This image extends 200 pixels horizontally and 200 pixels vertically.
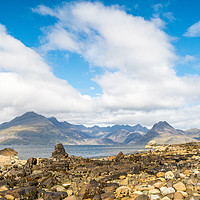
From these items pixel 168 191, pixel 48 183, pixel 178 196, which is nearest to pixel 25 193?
pixel 48 183

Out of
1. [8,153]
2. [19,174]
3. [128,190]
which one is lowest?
[8,153]

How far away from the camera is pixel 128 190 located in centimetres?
1159

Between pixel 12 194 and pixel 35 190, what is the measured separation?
149cm

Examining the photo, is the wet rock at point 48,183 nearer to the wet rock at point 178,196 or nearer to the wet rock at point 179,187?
the wet rock at point 179,187

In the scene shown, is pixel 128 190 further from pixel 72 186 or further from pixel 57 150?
pixel 57 150

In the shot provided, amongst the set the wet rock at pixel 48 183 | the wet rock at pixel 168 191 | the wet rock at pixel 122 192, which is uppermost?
the wet rock at pixel 168 191

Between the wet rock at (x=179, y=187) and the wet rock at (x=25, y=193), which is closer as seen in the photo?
the wet rock at (x=179, y=187)

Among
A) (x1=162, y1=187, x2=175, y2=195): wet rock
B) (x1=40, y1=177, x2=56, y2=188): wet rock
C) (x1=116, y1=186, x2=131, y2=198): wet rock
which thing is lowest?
(x1=40, y1=177, x2=56, y2=188): wet rock

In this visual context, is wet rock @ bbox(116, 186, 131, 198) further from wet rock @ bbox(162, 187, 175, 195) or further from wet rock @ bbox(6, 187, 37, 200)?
wet rock @ bbox(6, 187, 37, 200)

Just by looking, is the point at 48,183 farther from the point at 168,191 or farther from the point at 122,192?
the point at 168,191

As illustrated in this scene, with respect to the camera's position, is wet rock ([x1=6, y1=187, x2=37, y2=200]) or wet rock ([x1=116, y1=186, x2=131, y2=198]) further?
wet rock ([x1=6, y1=187, x2=37, y2=200])

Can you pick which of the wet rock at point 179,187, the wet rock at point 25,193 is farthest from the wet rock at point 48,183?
the wet rock at point 179,187

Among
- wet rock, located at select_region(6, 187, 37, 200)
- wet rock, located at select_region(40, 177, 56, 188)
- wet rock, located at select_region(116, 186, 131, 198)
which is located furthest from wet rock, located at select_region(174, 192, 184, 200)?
wet rock, located at select_region(40, 177, 56, 188)

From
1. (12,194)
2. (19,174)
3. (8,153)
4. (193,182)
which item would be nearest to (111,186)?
(193,182)
